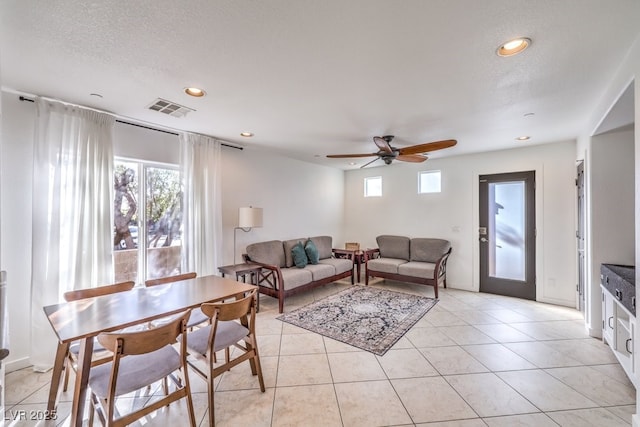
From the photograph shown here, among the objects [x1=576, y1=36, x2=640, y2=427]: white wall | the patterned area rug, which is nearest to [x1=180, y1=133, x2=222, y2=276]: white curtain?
the patterned area rug

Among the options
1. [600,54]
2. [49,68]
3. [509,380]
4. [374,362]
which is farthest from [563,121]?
[49,68]

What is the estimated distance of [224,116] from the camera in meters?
2.94

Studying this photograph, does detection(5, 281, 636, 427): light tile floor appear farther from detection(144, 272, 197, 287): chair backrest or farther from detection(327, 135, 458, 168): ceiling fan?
detection(327, 135, 458, 168): ceiling fan

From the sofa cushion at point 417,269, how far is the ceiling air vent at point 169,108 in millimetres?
4077

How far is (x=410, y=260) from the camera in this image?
17.1 ft

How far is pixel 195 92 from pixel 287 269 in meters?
2.98

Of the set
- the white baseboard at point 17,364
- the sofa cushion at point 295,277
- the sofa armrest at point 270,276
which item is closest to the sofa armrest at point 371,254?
the sofa cushion at point 295,277

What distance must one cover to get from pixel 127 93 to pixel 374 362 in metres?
3.45

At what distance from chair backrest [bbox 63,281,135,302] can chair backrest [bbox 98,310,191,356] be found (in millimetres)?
1009

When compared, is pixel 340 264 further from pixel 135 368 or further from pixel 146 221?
pixel 135 368

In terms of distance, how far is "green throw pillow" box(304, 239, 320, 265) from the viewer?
484cm

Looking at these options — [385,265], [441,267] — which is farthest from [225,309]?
[441,267]

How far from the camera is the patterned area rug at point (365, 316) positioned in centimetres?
299

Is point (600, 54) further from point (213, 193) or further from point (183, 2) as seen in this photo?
point (213, 193)
